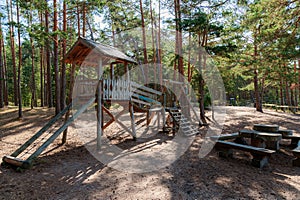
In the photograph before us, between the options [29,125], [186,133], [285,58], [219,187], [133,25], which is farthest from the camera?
[133,25]

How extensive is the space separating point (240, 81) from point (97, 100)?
40278mm

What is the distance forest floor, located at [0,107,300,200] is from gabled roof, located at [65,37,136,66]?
339 centimetres

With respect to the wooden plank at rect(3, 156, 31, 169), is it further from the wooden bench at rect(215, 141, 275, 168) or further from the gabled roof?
the wooden bench at rect(215, 141, 275, 168)

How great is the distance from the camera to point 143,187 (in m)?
3.72

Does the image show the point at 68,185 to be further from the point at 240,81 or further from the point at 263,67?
the point at 240,81

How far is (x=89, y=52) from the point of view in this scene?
24.1 feet

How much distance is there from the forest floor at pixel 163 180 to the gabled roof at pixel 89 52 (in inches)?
134

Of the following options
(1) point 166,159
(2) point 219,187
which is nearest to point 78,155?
(1) point 166,159

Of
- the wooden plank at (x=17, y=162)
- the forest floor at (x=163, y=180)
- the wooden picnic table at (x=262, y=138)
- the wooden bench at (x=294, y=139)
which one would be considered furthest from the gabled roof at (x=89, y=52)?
the wooden bench at (x=294, y=139)

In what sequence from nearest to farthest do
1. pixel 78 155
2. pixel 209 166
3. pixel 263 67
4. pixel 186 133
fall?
pixel 209 166
pixel 78 155
pixel 186 133
pixel 263 67

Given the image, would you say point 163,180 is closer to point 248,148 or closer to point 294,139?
point 248,148

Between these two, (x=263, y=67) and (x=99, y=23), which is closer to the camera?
(x=263, y=67)

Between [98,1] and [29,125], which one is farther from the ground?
[98,1]

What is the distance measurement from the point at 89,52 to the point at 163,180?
5.41 meters
